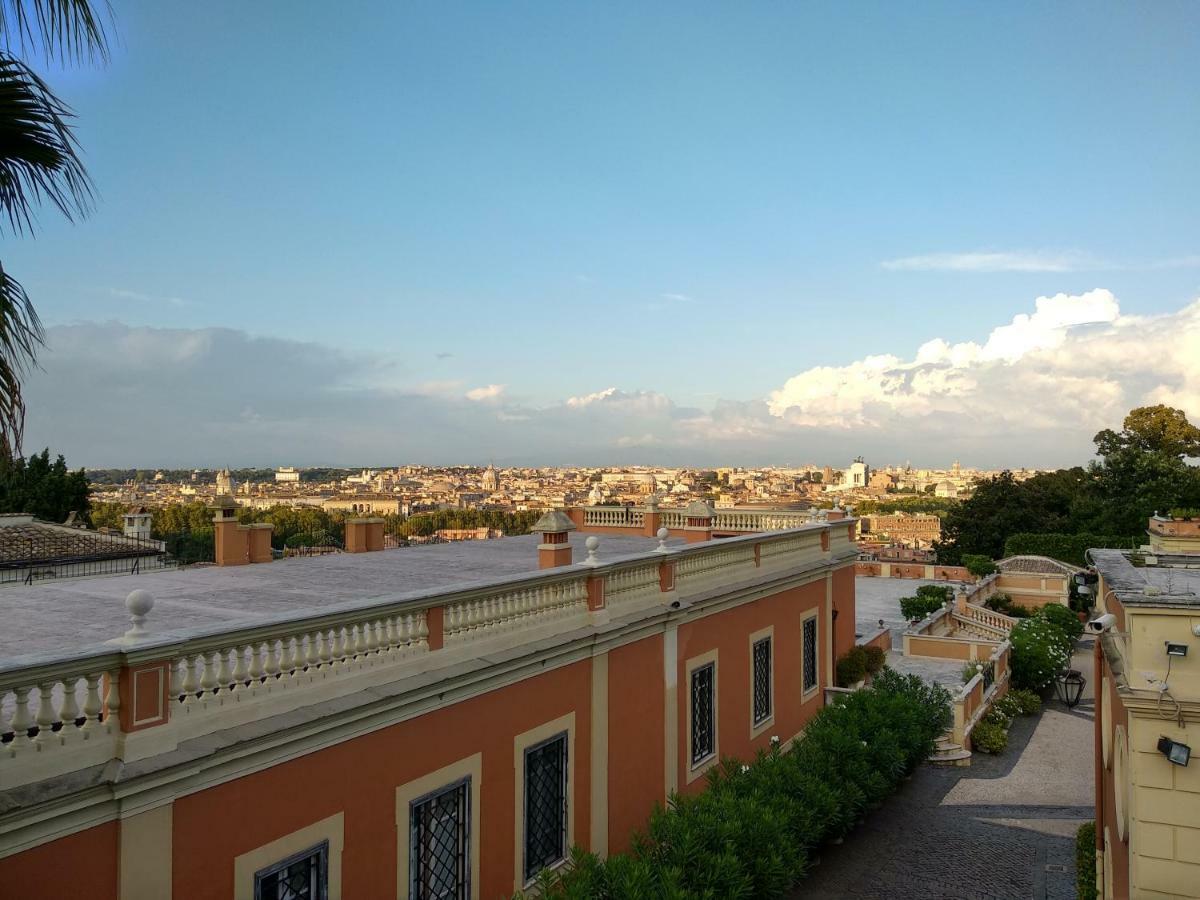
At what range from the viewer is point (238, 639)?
19.2ft

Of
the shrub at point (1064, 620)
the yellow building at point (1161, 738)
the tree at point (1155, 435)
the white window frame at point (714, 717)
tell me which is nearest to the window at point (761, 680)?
the white window frame at point (714, 717)

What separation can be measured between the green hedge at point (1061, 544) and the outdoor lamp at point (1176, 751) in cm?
4240

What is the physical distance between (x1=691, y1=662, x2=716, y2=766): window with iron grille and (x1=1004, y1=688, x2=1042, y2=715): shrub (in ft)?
44.3

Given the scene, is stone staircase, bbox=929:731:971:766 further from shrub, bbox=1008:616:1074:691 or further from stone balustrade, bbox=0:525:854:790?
stone balustrade, bbox=0:525:854:790

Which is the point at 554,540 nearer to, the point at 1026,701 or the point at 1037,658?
the point at 1026,701

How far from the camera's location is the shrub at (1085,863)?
34.8ft

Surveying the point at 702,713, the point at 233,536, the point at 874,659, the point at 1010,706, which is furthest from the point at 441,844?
the point at 1010,706

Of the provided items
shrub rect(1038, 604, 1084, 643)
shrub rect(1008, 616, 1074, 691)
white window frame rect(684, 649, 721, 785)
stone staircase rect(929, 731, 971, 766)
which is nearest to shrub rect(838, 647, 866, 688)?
Result: stone staircase rect(929, 731, 971, 766)

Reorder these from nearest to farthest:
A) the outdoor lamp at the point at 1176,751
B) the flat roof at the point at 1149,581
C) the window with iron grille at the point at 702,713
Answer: the outdoor lamp at the point at 1176,751, the flat roof at the point at 1149,581, the window with iron grille at the point at 702,713

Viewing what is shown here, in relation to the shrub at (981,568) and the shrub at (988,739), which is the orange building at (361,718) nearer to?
the shrub at (988,739)

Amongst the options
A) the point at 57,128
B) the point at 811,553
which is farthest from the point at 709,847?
the point at 811,553

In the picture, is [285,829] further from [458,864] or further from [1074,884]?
[1074,884]

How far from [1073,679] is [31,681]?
25742 mm

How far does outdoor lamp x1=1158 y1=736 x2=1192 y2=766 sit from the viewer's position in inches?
255
